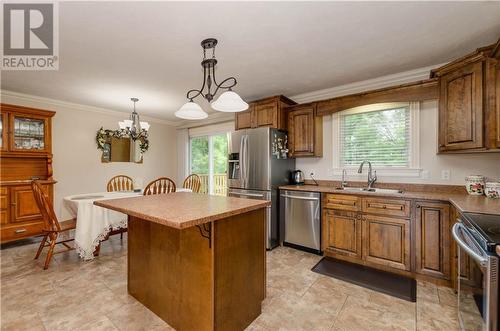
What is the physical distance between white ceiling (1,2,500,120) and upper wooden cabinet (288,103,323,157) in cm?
40

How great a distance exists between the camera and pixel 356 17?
179 cm

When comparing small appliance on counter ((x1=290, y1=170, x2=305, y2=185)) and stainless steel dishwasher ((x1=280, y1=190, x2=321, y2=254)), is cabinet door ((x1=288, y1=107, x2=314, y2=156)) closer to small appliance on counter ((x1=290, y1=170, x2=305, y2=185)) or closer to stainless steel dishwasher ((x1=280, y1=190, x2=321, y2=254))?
small appliance on counter ((x1=290, y1=170, x2=305, y2=185))

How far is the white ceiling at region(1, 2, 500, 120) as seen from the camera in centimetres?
170

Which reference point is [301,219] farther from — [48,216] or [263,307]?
[48,216]

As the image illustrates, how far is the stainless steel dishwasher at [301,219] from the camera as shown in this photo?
9.97 feet

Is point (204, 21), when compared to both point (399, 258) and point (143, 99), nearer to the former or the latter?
point (143, 99)

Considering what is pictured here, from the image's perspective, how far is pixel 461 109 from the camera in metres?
2.17

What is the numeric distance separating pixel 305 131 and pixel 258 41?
1680 mm

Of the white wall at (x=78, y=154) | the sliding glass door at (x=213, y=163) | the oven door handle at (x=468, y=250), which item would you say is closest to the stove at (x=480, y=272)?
the oven door handle at (x=468, y=250)

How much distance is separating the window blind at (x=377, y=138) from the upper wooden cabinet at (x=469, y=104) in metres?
0.55

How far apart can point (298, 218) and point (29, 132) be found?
429 centimetres

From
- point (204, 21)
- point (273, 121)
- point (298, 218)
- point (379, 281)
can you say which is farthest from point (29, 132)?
point (379, 281)

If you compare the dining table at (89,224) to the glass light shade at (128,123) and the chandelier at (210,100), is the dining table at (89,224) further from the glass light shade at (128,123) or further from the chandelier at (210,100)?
the chandelier at (210,100)

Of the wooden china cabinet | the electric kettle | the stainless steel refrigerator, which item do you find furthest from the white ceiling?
the electric kettle
